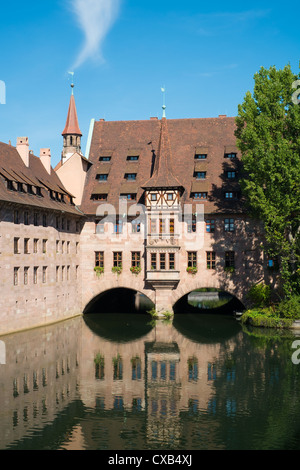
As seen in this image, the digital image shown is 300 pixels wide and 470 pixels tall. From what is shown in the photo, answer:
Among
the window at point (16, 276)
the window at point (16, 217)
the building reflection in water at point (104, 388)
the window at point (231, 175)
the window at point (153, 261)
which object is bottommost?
the building reflection in water at point (104, 388)

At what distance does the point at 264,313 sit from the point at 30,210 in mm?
21374

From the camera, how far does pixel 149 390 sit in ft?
88.7

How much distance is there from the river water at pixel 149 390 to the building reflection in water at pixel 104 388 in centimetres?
4

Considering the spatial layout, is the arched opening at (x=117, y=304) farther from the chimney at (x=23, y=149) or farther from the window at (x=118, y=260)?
the chimney at (x=23, y=149)

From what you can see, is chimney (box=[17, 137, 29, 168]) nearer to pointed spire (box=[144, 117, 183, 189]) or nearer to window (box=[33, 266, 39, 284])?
window (box=[33, 266, 39, 284])

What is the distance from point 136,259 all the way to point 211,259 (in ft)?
23.4

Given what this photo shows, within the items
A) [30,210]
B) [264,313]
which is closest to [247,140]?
[264,313]

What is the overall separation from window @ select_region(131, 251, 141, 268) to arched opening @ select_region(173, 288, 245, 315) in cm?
680

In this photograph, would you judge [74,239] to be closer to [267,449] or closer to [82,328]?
[82,328]

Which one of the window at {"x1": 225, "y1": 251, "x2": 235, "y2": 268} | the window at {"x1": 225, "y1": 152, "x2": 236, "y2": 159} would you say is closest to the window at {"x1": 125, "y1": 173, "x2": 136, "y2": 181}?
the window at {"x1": 225, "y1": 152, "x2": 236, "y2": 159}

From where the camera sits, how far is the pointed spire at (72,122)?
5919 cm

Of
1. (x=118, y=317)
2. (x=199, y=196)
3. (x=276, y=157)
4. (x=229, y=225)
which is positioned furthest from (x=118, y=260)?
(x=276, y=157)

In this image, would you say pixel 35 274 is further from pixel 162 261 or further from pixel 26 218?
pixel 162 261

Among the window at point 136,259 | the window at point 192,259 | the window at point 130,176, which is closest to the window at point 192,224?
the window at point 192,259
